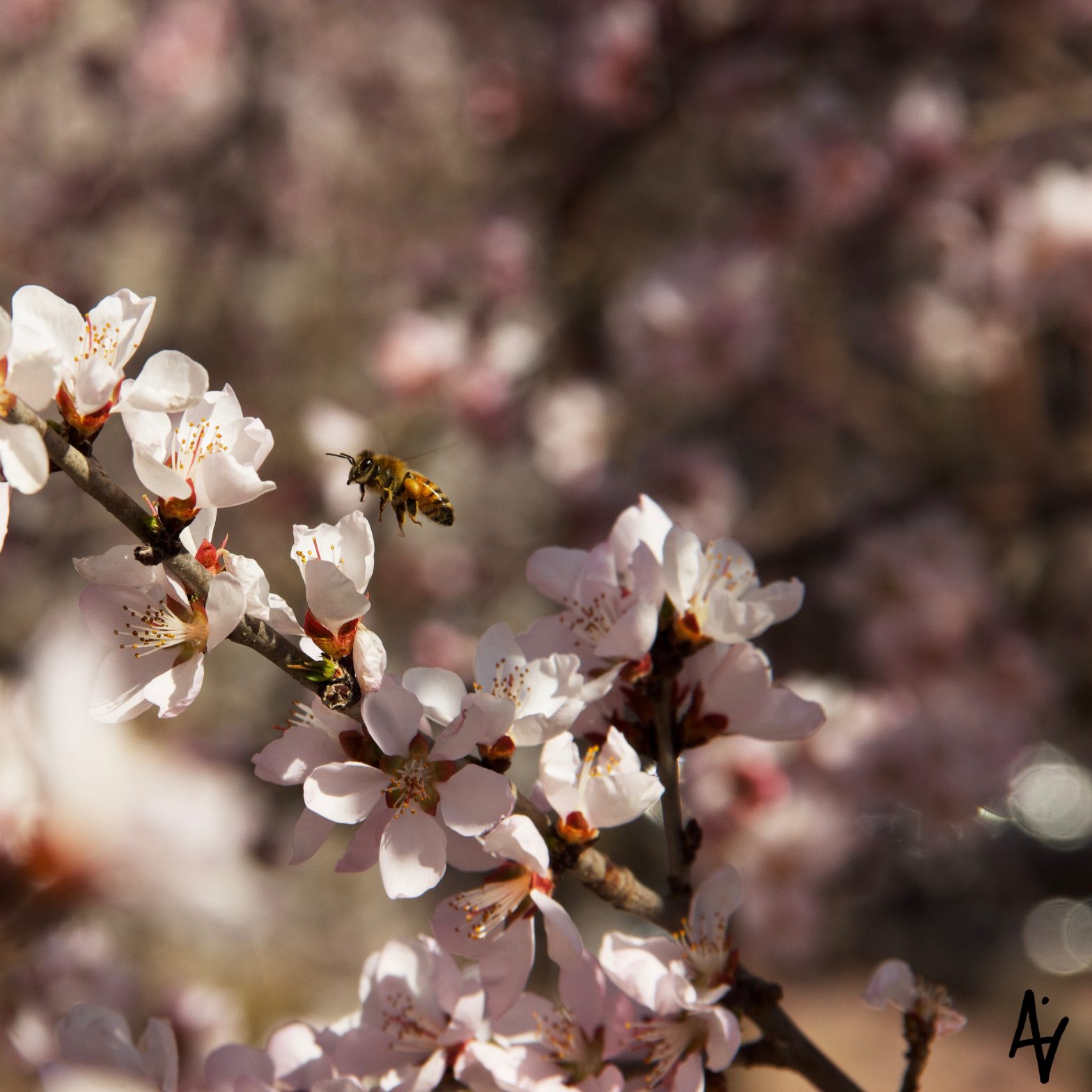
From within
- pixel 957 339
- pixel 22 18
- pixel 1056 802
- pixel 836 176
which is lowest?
pixel 1056 802

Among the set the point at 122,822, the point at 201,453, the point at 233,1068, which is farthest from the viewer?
the point at 233,1068

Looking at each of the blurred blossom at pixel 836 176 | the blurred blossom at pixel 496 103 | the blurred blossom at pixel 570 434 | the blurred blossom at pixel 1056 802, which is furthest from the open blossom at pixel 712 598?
the blurred blossom at pixel 1056 802

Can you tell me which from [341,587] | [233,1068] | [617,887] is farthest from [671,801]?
[233,1068]

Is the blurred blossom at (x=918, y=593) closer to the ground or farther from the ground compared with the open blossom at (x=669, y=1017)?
farther from the ground

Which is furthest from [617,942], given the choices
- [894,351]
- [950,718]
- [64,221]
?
[894,351]

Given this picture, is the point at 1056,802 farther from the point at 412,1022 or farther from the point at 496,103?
the point at 412,1022

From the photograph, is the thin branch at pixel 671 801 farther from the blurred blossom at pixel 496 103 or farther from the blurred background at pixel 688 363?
the blurred blossom at pixel 496 103

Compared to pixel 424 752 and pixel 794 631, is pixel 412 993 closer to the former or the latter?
pixel 424 752

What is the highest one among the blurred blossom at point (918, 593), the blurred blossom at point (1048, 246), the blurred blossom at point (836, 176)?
the blurred blossom at point (836, 176)
